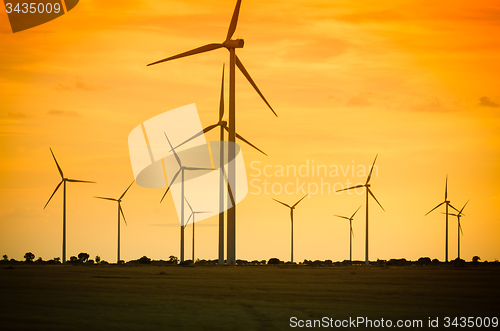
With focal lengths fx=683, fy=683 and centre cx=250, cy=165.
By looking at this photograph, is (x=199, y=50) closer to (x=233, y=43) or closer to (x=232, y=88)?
(x=233, y=43)

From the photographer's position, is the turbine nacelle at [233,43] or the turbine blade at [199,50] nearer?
the turbine blade at [199,50]

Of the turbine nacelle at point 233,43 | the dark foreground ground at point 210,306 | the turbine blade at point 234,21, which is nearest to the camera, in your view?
the dark foreground ground at point 210,306

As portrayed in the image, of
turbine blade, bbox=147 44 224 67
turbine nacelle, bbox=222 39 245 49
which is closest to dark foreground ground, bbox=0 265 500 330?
turbine blade, bbox=147 44 224 67

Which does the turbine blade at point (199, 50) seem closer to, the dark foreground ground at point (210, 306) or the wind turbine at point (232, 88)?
the wind turbine at point (232, 88)

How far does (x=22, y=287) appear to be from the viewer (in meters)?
52.4

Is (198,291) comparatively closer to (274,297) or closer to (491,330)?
(274,297)

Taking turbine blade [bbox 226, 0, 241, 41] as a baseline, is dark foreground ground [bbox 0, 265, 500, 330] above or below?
below

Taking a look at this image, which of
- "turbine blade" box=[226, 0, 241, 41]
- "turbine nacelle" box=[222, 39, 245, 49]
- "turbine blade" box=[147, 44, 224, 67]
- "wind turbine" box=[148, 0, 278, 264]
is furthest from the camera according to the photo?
"turbine nacelle" box=[222, 39, 245, 49]

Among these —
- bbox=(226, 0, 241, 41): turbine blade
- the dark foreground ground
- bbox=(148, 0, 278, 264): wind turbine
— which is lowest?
the dark foreground ground

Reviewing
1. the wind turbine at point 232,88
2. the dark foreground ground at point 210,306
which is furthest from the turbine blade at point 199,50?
the dark foreground ground at point 210,306

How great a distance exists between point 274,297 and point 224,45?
69297 mm

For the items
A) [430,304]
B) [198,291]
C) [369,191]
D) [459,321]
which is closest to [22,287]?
[198,291]

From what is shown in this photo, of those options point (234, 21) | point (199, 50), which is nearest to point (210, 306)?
point (199, 50)

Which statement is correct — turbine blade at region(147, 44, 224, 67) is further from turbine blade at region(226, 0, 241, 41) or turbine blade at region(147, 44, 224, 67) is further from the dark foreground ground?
the dark foreground ground
